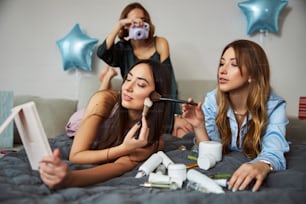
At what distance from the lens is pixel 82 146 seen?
30.6 inches

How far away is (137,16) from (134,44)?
0.10 m

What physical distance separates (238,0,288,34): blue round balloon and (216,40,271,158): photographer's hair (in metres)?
0.09

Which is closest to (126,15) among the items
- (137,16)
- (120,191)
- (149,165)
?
(137,16)

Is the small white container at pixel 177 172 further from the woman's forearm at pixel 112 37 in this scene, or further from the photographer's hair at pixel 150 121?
the woman's forearm at pixel 112 37

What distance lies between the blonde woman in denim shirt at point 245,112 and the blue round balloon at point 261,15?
9 cm

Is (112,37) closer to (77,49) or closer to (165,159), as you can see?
(77,49)

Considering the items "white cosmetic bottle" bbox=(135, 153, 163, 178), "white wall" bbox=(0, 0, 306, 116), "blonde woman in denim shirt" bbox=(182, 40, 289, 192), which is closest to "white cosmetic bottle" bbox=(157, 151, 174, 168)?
"white cosmetic bottle" bbox=(135, 153, 163, 178)

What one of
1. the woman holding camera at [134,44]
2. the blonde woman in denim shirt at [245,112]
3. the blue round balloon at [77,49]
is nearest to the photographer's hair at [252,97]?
the blonde woman in denim shirt at [245,112]

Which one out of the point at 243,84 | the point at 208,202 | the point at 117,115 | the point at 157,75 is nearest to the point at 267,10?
the point at 243,84

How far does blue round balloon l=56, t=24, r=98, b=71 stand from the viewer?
0.96 metres

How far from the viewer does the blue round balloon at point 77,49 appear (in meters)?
0.96

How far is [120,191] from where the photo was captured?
60 centimetres

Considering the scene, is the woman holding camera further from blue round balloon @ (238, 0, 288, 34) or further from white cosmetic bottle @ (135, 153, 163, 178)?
blue round balloon @ (238, 0, 288, 34)

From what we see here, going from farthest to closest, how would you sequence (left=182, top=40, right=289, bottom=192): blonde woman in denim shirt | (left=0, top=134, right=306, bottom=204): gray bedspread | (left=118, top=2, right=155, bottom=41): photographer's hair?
(left=118, top=2, right=155, bottom=41): photographer's hair → (left=182, top=40, right=289, bottom=192): blonde woman in denim shirt → (left=0, top=134, right=306, bottom=204): gray bedspread
